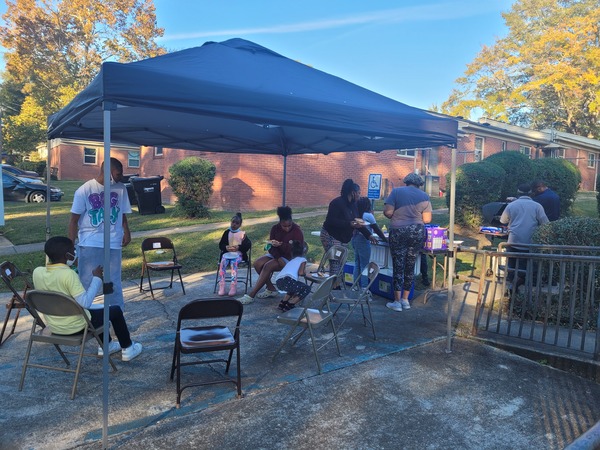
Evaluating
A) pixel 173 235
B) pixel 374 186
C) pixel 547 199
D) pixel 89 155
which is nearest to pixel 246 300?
pixel 374 186

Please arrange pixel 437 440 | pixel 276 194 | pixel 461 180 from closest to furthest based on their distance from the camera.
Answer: pixel 437 440
pixel 461 180
pixel 276 194

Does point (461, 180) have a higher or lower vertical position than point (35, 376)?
Result: higher

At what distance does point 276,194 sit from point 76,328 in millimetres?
12904

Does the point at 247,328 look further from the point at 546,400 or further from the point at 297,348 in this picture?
the point at 546,400

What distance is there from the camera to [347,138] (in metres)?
6.98

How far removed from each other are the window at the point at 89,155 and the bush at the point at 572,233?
104 ft

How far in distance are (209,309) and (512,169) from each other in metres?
11.5

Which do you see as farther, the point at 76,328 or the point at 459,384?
the point at 459,384

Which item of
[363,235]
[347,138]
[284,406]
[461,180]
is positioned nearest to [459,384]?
[284,406]

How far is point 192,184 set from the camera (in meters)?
12.8

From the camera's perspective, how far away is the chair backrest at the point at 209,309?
125 inches

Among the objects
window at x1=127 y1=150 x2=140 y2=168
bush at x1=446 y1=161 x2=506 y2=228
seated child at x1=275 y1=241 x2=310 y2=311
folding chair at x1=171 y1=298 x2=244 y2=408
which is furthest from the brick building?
folding chair at x1=171 y1=298 x2=244 y2=408

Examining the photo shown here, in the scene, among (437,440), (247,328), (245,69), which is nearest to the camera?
(437,440)

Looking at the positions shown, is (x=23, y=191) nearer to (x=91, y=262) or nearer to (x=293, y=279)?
(x=91, y=262)
